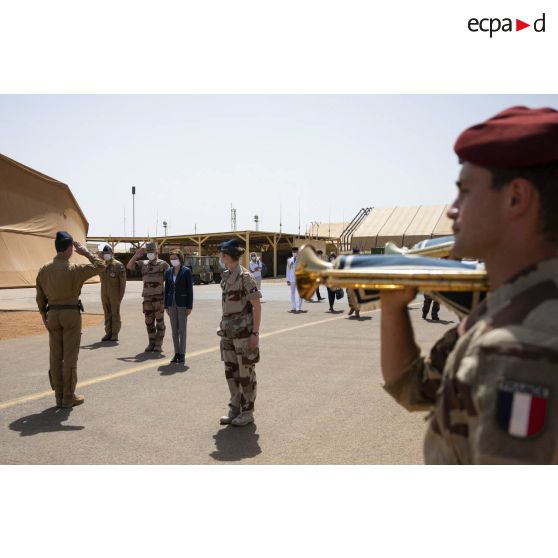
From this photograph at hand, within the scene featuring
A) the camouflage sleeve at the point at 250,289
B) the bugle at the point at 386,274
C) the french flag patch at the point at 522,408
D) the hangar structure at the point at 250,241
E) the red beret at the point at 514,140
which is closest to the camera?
the french flag patch at the point at 522,408

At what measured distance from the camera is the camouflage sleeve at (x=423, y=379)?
1.48 m

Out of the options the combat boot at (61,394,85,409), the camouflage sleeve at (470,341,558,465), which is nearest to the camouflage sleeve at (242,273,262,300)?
the combat boot at (61,394,85,409)

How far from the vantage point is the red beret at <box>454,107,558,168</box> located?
1039mm

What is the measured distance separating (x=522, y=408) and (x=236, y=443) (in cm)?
398

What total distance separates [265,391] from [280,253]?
3863 cm

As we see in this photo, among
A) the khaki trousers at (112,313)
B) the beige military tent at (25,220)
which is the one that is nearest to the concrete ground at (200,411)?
the khaki trousers at (112,313)

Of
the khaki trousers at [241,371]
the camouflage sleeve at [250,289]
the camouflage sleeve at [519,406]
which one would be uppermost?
the camouflage sleeve at [519,406]

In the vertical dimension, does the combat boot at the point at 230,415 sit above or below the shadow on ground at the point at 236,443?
above

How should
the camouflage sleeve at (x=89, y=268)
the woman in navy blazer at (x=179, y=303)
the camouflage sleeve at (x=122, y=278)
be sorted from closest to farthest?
the camouflage sleeve at (x=89, y=268) → the woman in navy blazer at (x=179, y=303) → the camouflage sleeve at (x=122, y=278)

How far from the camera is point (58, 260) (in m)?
5.82

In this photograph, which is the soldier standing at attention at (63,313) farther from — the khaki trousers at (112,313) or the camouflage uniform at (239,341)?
the khaki trousers at (112,313)

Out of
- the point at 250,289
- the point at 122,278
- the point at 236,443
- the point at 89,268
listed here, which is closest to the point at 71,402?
the point at 89,268

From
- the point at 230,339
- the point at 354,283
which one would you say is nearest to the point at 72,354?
the point at 230,339

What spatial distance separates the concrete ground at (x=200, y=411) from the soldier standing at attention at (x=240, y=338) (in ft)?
0.86
